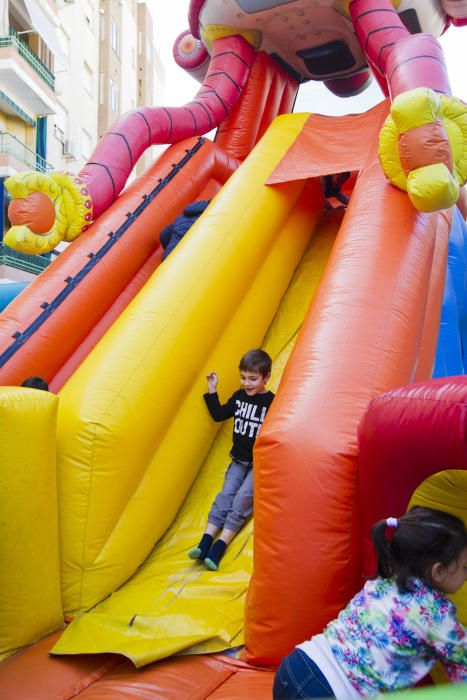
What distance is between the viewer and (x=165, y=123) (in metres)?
4.34

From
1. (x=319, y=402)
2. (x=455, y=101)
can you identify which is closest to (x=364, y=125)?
(x=455, y=101)

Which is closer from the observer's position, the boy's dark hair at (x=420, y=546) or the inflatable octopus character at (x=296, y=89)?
the boy's dark hair at (x=420, y=546)

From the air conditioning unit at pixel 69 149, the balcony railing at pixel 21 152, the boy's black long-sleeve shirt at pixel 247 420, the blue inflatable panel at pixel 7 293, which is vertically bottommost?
the boy's black long-sleeve shirt at pixel 247 420

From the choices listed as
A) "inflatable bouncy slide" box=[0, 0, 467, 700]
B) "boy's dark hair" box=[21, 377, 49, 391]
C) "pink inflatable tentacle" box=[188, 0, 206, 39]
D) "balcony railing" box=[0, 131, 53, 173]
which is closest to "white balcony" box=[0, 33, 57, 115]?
"balcony railing" box=[0, 131, 53, 173]

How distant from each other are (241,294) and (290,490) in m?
1.60

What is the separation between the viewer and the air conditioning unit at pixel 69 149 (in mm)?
14845

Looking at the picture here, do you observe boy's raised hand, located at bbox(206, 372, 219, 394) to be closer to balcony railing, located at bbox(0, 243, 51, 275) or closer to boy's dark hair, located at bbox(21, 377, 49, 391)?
boy's dark hair, located at bbox(21, 377, 49, 391)

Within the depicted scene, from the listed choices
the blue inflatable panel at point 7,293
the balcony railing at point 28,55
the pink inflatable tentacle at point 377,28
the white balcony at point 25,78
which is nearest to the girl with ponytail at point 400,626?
the pink inflatable tentacle at point 377,28

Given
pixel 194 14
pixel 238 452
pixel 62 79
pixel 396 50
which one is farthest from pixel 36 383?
pixel 62 79

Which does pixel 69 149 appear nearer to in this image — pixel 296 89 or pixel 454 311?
pixel 296 89

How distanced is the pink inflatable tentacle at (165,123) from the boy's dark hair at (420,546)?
3.00 m

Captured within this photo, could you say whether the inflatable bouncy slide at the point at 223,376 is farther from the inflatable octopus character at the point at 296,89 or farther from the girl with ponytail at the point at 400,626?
the girl with ponytail at the point at 400,626

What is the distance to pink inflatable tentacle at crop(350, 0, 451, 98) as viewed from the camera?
129 inches

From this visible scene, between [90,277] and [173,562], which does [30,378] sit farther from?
[173,562]
